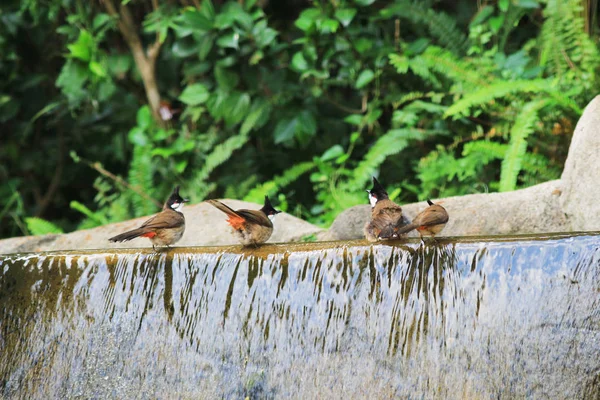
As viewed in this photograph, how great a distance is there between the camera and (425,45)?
7582mm

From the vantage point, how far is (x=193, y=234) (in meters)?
6.16

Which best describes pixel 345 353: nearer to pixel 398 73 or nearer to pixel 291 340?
pixel 291 340

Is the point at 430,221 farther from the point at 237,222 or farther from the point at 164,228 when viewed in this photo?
the point at 164,228

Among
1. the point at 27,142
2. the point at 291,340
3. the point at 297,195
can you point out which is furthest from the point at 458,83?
the point at 27,142

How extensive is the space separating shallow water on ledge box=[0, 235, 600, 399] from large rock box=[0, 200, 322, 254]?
1428 millimetres

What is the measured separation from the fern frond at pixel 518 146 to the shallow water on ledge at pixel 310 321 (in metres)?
2.19

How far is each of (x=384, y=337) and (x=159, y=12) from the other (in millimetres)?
5232

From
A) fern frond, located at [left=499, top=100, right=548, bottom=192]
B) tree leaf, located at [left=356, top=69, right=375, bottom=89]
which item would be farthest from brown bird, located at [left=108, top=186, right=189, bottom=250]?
tree leaf, located at [left=356, top=69, right=375, bottom=89]

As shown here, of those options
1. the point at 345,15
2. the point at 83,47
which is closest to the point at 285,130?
the point at 345,15

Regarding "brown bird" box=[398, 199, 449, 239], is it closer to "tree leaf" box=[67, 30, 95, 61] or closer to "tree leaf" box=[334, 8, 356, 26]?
"tree leaf" box=[334, 8, 356, 26]

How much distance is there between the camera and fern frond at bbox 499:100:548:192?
19.4 feet

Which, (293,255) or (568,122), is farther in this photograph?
(568,122)

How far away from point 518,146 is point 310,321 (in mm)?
2737

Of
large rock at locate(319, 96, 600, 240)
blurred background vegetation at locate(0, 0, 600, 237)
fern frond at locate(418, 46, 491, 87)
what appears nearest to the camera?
large rock at locate(319, 96, 600, 240)
